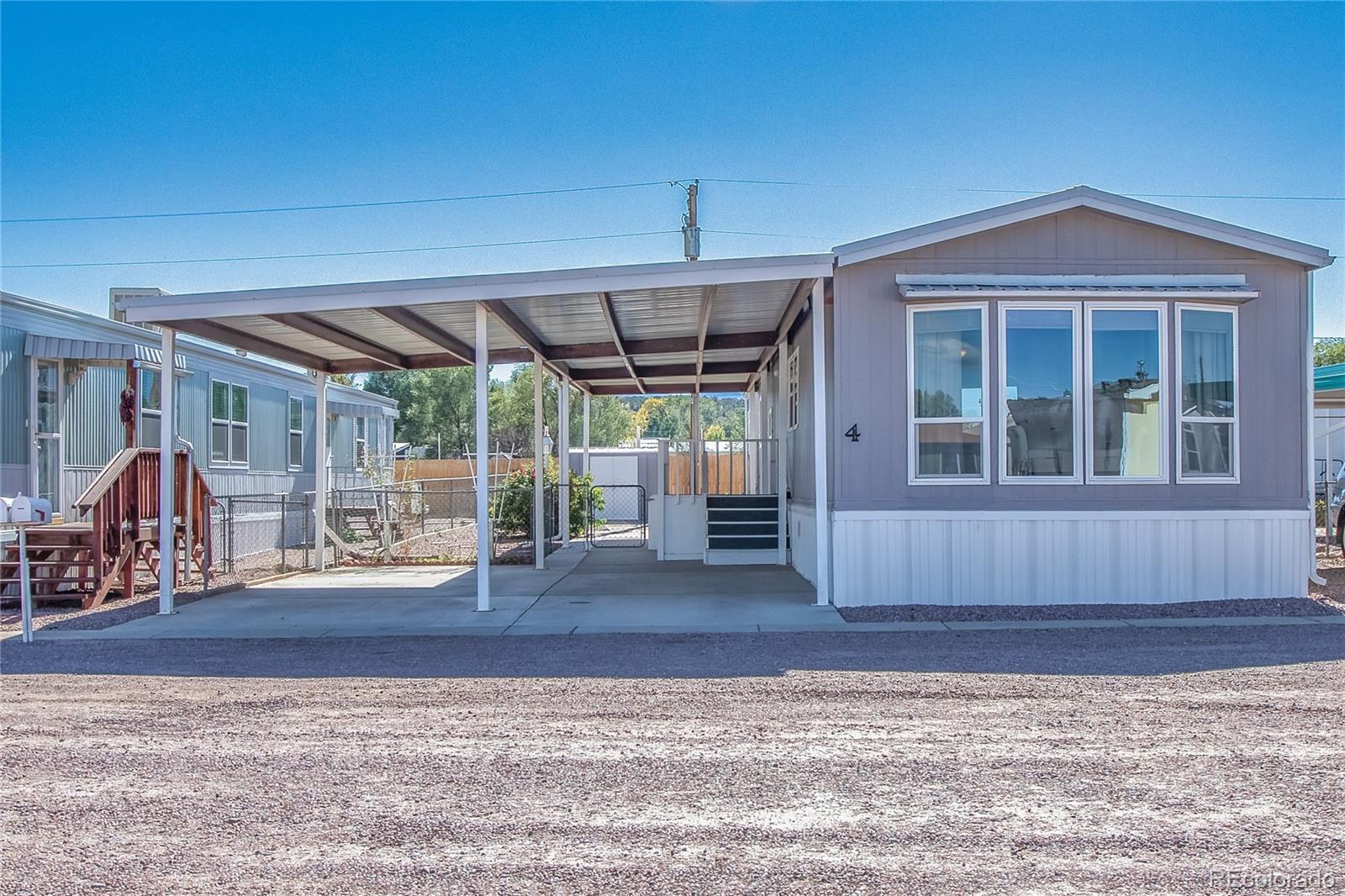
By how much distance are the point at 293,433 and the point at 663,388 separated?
295 inches

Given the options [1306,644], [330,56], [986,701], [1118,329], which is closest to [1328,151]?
[1118,329]

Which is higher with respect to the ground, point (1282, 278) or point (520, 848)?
point (1282, 278)

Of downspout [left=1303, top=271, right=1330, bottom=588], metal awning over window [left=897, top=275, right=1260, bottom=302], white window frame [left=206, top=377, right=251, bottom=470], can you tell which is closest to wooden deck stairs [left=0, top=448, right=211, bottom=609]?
white window frame [left=206, top=377, right=251, bottom=470]

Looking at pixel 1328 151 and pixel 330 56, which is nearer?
pixel 1328 151

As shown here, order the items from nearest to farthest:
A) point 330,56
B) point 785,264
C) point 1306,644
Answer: point 1306,644 < point 785,264 < point 330,56

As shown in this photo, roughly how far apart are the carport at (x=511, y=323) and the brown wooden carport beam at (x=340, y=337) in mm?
23

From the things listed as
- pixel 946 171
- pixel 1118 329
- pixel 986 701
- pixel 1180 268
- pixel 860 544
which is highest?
pixel 946 171

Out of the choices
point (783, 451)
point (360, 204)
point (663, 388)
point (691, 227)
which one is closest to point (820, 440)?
point (783, 451)

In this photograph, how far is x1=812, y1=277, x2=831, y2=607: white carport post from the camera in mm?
8586

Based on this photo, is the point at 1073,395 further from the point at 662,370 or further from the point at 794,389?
the point at 662,370

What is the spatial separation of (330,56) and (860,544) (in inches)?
472

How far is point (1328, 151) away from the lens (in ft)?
44.4

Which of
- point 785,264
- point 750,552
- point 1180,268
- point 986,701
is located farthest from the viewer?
point 750,552

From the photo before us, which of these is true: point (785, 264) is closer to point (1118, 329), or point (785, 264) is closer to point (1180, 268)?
point (1118, 329)
